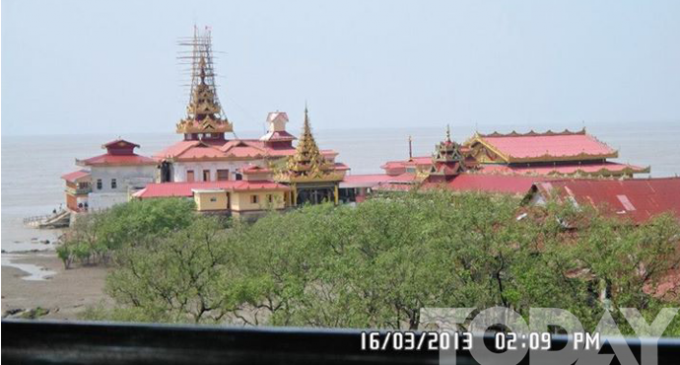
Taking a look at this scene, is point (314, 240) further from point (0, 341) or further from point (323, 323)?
point (0, 341)

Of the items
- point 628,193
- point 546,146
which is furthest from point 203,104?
point 628,193

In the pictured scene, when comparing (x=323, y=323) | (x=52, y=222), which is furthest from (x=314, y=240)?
(x=52, y=222)

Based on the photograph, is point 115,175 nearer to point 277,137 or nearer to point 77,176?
point 77,176

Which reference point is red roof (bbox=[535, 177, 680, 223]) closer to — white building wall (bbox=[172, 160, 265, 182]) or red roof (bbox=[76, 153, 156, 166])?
white building wall (bbox=[172, 160, 265, 182])

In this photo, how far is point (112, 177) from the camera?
29750 millimetres

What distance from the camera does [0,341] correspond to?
1.09m

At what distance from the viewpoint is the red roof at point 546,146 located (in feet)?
85.5

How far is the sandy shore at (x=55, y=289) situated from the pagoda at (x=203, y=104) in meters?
10.2

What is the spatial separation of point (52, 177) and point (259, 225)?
3825 cm

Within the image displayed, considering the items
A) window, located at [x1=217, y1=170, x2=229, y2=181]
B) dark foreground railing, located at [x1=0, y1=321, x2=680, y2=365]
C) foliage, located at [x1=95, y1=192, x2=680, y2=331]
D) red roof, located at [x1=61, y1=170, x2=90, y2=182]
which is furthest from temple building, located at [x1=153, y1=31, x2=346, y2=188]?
dark foreground railing, located at [x1=0, y1=321, x2=680, y2=365]

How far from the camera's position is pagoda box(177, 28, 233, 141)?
3241 centimetres

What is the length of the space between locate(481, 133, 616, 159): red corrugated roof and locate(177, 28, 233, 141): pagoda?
8.98m

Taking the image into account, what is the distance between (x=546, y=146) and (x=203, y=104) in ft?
35.9

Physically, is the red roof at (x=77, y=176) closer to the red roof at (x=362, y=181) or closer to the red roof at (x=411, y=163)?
the red roof at (x=362, y=181)
